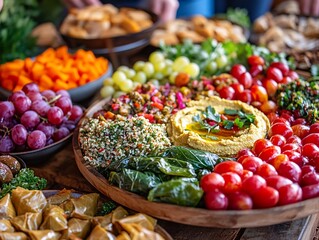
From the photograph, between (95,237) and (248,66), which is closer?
(95,237)

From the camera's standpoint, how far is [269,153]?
174cm

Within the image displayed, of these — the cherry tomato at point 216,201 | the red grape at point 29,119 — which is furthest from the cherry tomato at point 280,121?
the red grape at point 29,119

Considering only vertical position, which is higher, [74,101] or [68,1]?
[68,1]

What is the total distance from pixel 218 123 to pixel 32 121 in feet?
2.94

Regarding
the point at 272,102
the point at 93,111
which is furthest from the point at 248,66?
the point at 93,111

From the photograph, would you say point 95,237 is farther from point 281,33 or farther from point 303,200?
point 281,33

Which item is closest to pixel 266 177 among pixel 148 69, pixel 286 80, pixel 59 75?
pixel 286 80

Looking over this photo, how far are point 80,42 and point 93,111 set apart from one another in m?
1.01

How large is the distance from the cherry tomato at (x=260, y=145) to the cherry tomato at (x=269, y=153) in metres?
0.06

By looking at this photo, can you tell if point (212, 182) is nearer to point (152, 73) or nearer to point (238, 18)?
point (152, 73)

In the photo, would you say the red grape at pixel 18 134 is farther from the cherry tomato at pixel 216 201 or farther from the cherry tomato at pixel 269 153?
the cherry tomato at pixel 269 153

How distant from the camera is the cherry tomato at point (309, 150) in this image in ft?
5.75

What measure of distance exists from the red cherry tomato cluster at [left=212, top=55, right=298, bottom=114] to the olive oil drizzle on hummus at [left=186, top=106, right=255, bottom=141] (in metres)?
0.22

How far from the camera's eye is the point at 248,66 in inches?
112
